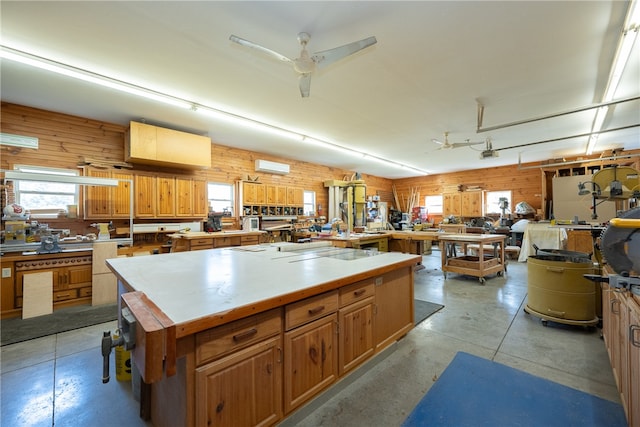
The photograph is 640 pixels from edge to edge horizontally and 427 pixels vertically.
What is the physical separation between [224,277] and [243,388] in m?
0.70

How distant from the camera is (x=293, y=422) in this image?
1.62 m

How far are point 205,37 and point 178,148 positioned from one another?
2979mm

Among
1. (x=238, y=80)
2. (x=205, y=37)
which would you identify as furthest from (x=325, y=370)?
(x=238, y=80)

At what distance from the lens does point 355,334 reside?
1998mm

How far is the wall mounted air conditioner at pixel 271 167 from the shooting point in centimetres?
724

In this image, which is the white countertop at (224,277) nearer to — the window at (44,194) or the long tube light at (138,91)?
the long tube light at (138,91)

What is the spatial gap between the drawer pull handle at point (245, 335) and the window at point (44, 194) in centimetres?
517

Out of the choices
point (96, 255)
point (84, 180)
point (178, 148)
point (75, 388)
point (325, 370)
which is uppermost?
point (178, 148)

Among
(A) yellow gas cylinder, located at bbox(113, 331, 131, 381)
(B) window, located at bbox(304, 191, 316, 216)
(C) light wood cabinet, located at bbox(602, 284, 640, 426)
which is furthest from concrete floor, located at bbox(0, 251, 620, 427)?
(B) window, located at bbox(304, 191, 316, 216)

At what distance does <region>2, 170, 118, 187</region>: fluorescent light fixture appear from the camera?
3646 millimetres

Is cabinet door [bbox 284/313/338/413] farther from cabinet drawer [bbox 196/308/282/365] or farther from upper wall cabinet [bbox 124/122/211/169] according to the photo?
upper wall cabinet [bbox 124/122/211/169]

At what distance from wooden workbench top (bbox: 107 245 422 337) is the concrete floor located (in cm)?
82

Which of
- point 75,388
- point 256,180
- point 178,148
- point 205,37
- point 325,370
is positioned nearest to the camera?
point 325,370

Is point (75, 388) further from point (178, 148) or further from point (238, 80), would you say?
point (178, 148)
